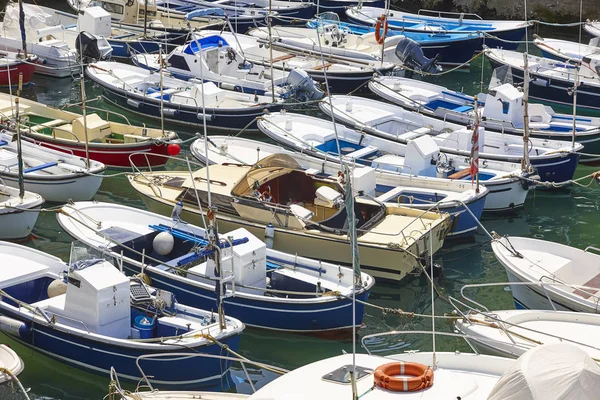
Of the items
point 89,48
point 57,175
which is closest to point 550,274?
point 57,175

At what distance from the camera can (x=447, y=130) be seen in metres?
24.4

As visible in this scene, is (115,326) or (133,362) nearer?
(133,362)

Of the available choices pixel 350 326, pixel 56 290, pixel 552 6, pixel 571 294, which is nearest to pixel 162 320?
pixel 56 290

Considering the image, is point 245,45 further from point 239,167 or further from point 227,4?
point 239,167

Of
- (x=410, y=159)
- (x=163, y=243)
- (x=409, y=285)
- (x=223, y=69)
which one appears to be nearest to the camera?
(x=163, y=243)

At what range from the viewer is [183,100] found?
26.6m

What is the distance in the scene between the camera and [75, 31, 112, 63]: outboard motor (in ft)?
99.0

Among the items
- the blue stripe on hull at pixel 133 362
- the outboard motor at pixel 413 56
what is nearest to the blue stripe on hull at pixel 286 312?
the blue stripe on hull at pixel 133 362

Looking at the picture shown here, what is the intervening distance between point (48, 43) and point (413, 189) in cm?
1534

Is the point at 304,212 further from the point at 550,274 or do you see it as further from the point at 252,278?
the point at 550,274

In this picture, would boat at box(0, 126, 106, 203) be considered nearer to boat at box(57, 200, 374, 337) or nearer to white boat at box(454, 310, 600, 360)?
boat at box(57, 200, 374, 337)

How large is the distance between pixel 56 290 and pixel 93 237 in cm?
223

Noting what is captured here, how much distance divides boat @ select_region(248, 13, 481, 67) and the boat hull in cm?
1323

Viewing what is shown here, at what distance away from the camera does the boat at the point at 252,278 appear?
1628 cm
